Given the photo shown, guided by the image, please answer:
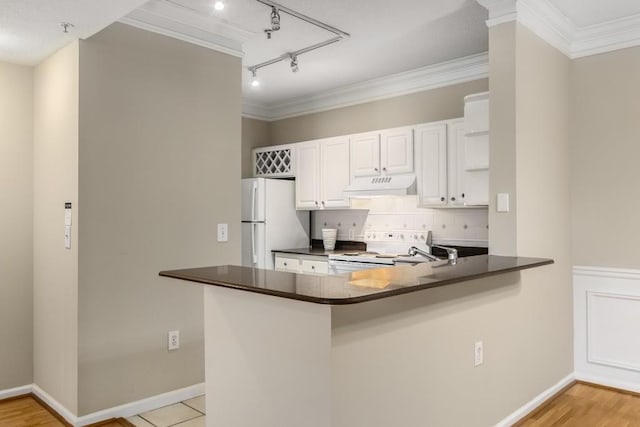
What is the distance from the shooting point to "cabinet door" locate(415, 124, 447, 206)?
4270 millimetres

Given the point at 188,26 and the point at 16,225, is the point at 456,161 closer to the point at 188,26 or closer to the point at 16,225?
the point at 188,26

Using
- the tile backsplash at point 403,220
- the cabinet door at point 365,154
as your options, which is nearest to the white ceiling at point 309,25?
the cabinet door at point 365,154

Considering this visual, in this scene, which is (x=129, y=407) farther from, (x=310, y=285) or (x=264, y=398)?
(x=310, y=285)

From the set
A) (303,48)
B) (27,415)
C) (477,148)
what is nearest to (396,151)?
(477,148)

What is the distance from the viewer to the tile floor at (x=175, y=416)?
291 centimetres

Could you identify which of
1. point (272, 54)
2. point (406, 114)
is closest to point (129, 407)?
point (272, 54)

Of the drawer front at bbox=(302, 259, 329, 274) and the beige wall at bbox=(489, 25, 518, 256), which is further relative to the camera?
the drawer front at bbox=(302, 259, 329, 274)

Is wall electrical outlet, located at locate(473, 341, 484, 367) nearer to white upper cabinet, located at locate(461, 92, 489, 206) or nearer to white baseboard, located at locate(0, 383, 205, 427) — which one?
white upper cabinet, located at locate(461, 92, 489, 206)

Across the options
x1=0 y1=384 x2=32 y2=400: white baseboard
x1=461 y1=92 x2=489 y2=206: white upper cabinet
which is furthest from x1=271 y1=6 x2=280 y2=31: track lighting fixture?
x1=0 y1=384 x2=32 y2=400: white baseboard

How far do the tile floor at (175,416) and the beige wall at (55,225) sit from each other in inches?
15.7

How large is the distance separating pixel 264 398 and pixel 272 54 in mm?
3019

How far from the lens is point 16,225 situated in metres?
3.40

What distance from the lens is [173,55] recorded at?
3.31 meters

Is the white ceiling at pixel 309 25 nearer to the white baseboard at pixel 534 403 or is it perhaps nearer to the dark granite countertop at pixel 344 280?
the dark granite countertop at pixel 344 280
